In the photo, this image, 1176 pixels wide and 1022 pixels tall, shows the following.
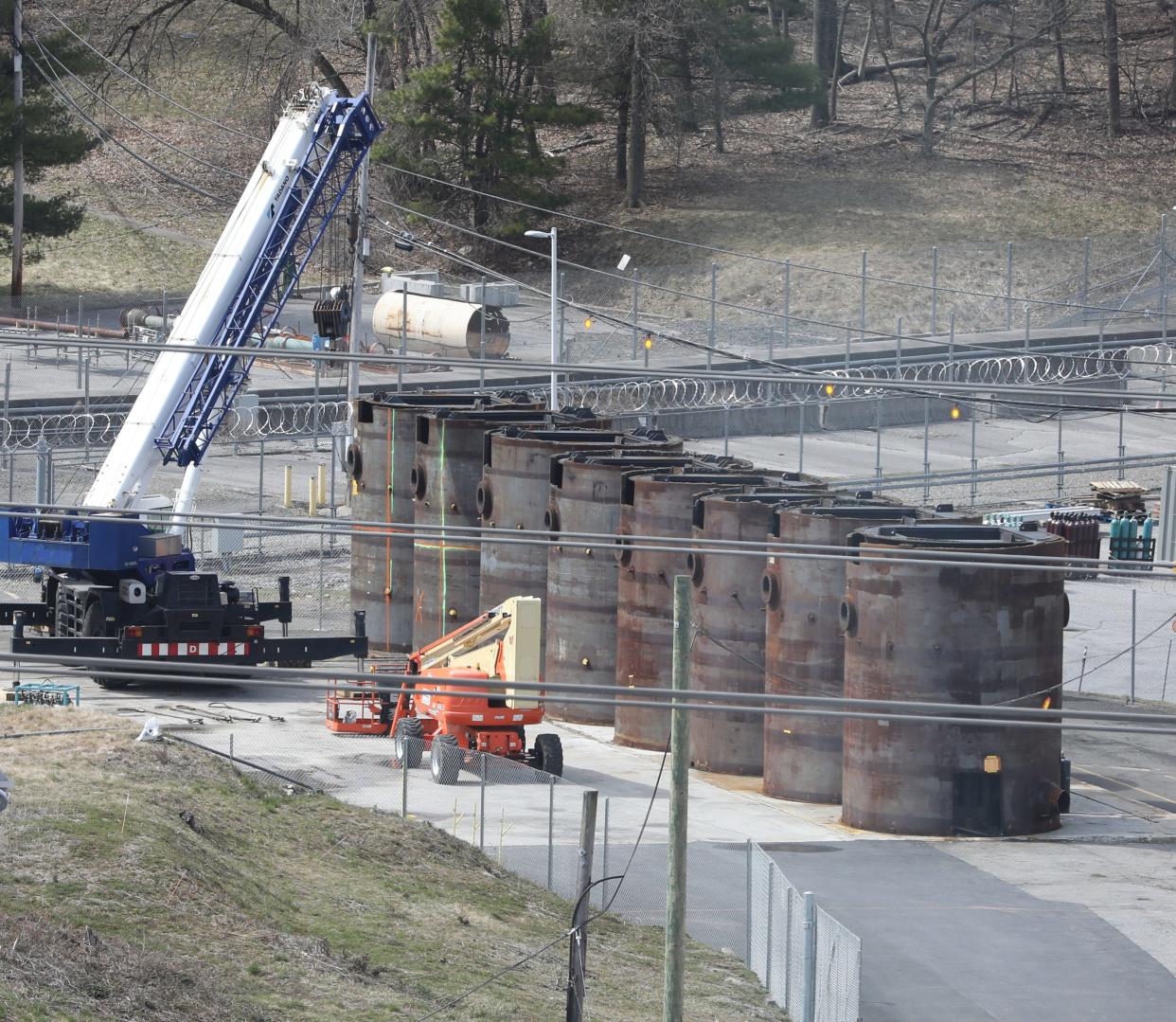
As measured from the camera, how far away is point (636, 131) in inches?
2921

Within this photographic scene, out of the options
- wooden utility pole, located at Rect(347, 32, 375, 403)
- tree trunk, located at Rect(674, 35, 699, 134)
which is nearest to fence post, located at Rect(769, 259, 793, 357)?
tree trunk, located at Rect(674, 35, 699, 134)

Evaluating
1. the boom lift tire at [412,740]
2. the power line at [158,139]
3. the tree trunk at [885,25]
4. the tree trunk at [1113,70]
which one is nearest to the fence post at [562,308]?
the power line at [158,139]

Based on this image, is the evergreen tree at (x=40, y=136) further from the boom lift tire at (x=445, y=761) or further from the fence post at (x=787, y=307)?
the boom lift tire at (x=445, y=761)

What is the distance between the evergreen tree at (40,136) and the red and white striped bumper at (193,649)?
3564cm

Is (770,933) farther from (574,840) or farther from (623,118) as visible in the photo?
(623,118)

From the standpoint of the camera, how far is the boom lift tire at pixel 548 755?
84.7ft

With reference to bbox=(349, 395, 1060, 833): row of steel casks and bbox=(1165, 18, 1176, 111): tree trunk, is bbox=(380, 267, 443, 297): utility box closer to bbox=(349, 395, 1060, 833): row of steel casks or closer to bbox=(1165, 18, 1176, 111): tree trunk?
bbox=(349, 395, 1060, 833): row of steel casks

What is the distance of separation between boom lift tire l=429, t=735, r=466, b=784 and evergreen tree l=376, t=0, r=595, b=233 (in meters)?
45.1

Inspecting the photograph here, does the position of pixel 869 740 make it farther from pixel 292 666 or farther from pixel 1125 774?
pixel 292 666

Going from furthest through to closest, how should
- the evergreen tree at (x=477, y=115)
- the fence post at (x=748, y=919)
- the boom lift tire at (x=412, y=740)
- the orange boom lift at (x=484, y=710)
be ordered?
the evergreen tree at (x=477, y=115), the boom lift tire at (x=412, y=740), the orange boom lift at (x=484, y=710), the fence post at (x=748, y=919)

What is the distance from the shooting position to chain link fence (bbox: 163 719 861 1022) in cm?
1756

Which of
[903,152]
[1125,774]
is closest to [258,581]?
[1125,774]

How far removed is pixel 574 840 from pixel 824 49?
6409 cm

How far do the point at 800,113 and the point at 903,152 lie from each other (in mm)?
6634
